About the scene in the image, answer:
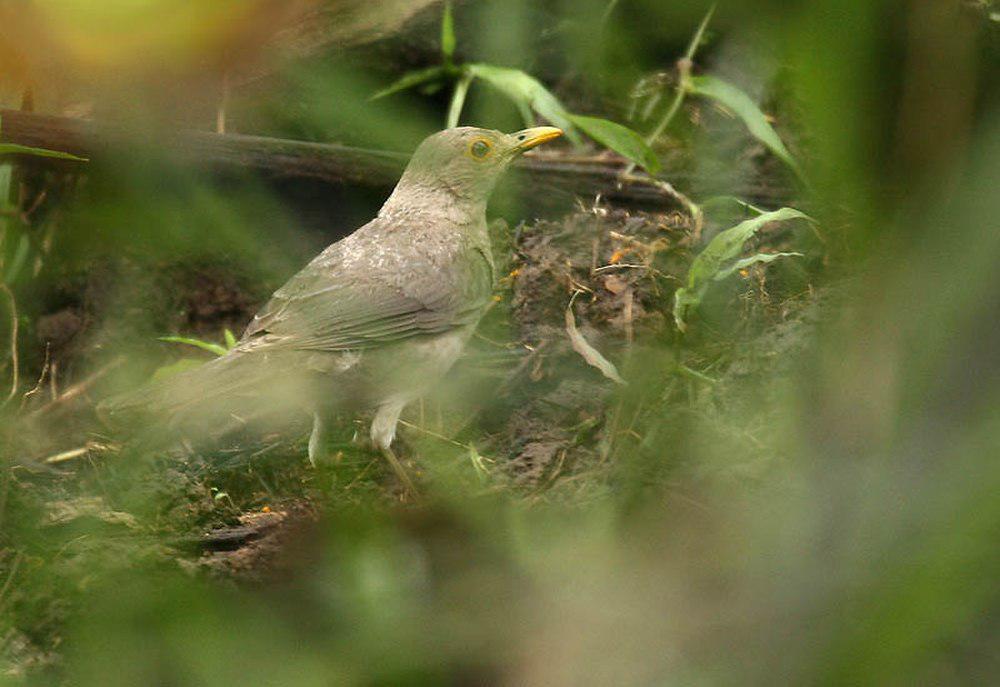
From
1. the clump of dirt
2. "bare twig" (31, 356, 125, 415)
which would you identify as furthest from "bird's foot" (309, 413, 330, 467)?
"bare twig" (31, 356, 125, 415)

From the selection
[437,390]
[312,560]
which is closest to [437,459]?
[312,560]

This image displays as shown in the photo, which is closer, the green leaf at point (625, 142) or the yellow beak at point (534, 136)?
the green leaf at point (625, 142)

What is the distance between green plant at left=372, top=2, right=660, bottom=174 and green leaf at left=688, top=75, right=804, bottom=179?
36 centimetres

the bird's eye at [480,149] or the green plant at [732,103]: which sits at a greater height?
the green plant at [732,103]

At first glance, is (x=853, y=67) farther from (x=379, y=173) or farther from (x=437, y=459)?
(x=379, y=173)

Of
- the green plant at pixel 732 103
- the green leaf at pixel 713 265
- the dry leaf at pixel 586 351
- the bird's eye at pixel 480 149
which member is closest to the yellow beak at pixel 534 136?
the bird's eye at pixel 480 149

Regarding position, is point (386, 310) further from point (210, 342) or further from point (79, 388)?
point (79, 388)

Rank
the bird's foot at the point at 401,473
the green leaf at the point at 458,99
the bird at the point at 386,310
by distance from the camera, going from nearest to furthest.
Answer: the bird's foot at the point at 401,473, the bird at the point at 386,310, the green leaf at the point at 458,99

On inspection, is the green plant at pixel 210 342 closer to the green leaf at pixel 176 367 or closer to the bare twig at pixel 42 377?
the green leaf at pixel 176 367

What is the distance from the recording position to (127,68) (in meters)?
0.75

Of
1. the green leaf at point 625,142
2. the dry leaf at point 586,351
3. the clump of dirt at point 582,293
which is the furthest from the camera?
the green leaf at point 625,142

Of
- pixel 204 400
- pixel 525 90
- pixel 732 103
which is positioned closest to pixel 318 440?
pixel 204 400

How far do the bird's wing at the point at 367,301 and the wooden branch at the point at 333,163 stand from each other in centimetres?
32

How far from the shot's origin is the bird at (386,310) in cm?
344
